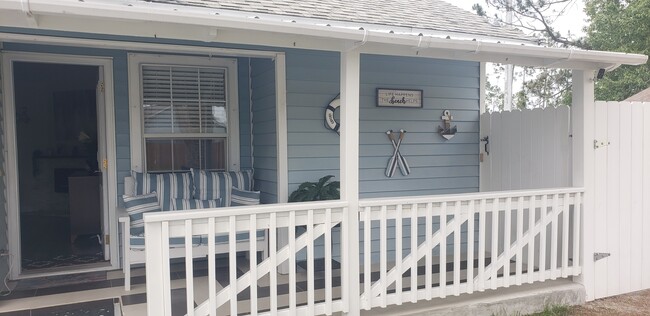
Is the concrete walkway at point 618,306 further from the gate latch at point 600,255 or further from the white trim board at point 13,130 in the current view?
the white trim board at point 13,130

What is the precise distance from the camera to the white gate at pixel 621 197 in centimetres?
389

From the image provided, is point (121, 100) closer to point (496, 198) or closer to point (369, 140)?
point (369, 140)

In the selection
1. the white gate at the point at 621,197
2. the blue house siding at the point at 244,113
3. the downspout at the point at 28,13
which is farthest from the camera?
the blue house siding at the point at 244,113

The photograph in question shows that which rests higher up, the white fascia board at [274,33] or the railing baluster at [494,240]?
the white fascia board at [274,33]

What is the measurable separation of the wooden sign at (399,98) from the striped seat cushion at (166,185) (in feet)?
6.45

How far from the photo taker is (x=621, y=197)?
4.01m

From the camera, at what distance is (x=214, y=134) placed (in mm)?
4863

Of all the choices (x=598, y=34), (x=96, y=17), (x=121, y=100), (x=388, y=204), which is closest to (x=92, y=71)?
(x=121, y=100)

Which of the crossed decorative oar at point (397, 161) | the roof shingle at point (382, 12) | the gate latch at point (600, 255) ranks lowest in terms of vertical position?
the gate latch at point (600, 255)

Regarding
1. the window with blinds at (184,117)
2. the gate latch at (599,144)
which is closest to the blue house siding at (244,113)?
the window with blinds at (184,117)

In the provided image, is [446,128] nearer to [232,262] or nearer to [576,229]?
[576,229]

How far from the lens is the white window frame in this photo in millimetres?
4512

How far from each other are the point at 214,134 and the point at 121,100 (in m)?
0.90

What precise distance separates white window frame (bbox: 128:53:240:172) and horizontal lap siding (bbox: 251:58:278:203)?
0.19 m
